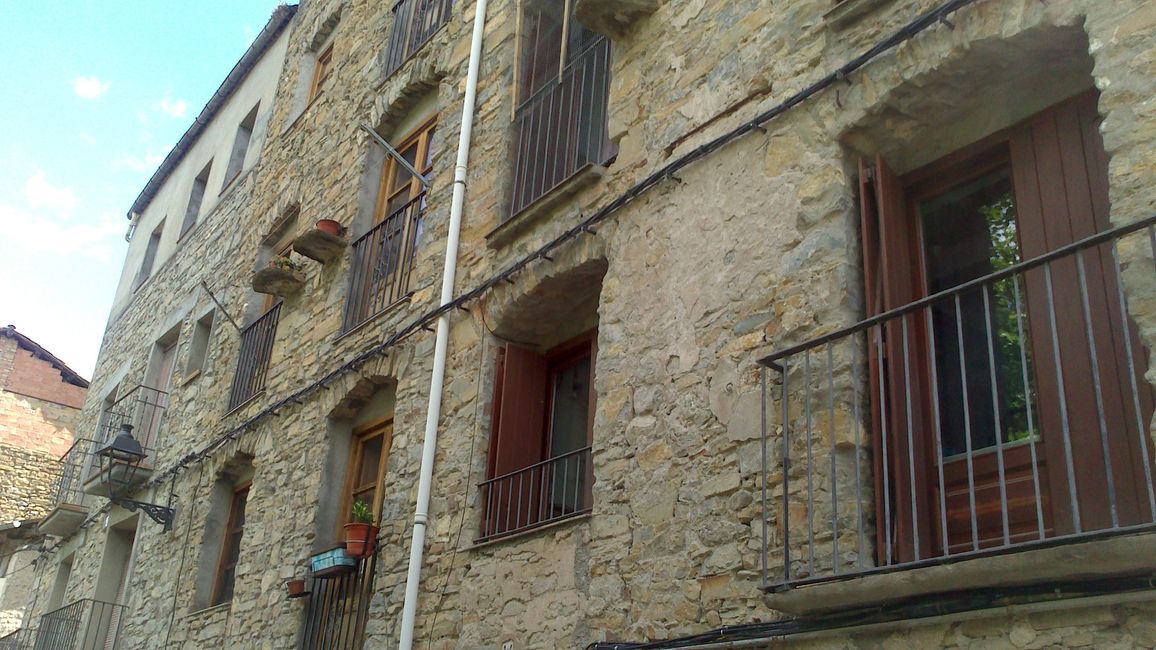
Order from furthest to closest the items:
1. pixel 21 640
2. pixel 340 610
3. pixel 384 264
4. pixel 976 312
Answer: pixel 21 640, pixel 384 264, pixel 340 610, pixel 976 312

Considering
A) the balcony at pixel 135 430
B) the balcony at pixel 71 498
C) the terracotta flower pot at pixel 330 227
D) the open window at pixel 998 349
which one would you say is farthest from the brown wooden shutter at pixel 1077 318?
the balcony at pixel 71 498

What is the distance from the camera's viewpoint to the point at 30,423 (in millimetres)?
24734

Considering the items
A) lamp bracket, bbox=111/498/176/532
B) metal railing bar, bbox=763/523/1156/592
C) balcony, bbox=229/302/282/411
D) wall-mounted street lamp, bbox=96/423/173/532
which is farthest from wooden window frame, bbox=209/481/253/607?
metal railing bar, bbox=763/523/1156/592

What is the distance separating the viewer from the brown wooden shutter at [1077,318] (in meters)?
3.90

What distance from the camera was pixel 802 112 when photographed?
17.6 ft

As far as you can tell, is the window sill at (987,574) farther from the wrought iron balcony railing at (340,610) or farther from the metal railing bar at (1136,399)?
the wrought iron balcony railing at (340,610)

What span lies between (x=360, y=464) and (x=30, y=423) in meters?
19.2

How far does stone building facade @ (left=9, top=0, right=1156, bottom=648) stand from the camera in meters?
3.97

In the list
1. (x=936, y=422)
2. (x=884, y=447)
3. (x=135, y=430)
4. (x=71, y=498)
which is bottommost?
(x=884, y=447)

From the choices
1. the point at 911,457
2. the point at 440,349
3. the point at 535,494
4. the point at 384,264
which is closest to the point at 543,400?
the point at 535,494

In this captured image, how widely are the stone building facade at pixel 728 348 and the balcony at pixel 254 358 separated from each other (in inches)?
23.0

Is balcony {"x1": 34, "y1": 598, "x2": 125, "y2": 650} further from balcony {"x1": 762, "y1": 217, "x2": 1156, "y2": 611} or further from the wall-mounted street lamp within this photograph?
balcony {"x1": 762, "y1": 217, "x2": 1156, "y2": 611}

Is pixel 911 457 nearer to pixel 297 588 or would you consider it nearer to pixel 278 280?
pixel 297 588

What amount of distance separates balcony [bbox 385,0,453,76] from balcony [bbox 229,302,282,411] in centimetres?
266
